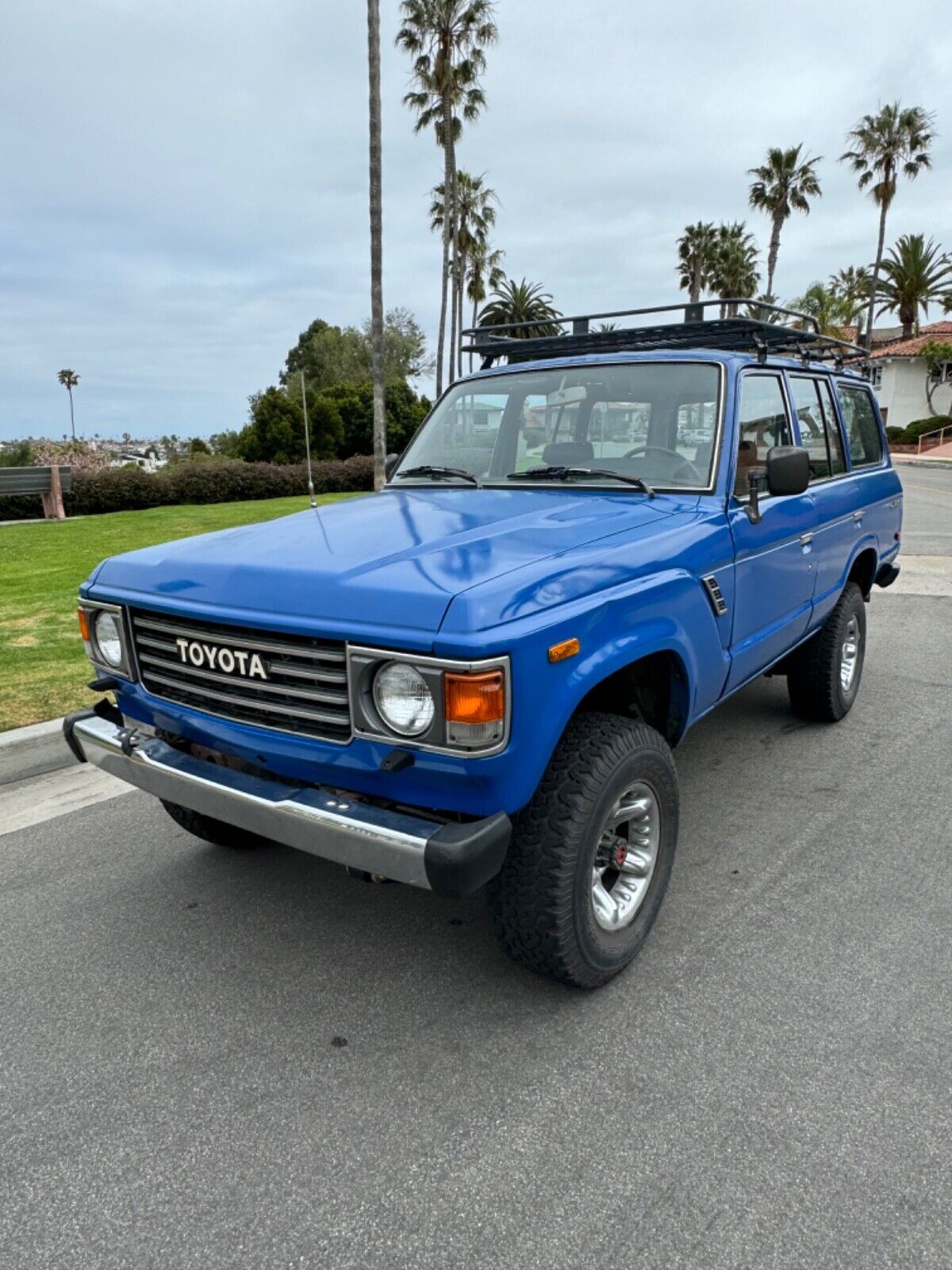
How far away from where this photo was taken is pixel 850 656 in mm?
5293

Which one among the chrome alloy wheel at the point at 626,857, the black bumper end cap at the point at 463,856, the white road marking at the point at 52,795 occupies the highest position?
the black bumper end cap at the point at 463,856

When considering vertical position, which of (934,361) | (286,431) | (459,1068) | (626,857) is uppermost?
(934,361)

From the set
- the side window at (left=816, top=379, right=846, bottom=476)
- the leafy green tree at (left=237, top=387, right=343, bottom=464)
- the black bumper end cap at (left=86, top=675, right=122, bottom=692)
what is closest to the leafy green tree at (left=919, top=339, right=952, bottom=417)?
the leafy green tree at (left=237, top=387, right=343, bottom=464)

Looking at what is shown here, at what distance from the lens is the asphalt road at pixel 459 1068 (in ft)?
6.39

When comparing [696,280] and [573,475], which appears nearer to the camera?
[573,475]

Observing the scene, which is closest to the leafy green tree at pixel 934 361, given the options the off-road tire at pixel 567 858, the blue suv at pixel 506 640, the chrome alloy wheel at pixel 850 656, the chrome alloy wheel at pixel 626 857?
the chrome alloy wheel at pixel 850 656

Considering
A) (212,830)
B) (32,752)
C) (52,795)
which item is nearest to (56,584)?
(32,752)

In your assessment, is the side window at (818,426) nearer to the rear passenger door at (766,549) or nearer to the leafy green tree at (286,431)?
the rear passenger door at (766,549)

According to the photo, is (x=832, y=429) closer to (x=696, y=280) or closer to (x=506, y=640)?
(x=506, y=640)

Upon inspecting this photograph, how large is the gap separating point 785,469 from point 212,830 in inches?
105

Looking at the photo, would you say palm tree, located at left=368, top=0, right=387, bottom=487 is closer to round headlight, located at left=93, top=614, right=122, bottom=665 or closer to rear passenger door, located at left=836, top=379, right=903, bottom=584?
rear passenger door, located at left=836, top=379, right=903, bottom=584

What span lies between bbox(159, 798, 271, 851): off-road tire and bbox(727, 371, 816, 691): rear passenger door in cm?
210

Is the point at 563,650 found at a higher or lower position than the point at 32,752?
higher

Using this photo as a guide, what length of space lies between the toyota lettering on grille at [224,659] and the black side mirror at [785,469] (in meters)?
2.05
